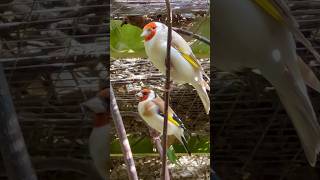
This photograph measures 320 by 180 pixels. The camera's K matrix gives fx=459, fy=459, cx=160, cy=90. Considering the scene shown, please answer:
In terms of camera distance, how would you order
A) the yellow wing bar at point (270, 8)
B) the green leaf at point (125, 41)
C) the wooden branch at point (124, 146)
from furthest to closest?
the green leaf at point (125, 41), the wooden branch at point (124, 146), the yellow wing bar at point (270, 8)

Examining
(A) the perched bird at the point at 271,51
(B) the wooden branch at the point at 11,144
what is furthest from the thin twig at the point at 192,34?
(B) the wooden branch at the point at 11,144

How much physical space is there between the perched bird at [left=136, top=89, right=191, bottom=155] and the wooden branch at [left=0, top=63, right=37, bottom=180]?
323 mm

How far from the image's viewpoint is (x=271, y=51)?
3.32ft

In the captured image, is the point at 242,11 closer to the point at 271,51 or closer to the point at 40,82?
the point at 271,51

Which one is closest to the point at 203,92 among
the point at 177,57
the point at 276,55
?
the point at 177,57

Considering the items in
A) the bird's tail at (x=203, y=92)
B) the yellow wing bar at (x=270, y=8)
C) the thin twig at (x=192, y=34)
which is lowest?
the bird's tail at (x=203, y=92)

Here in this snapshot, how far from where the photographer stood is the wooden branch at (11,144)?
3.32 ft

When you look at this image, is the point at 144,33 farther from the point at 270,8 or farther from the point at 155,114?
the point at 270,8

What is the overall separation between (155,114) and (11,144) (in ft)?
1.17

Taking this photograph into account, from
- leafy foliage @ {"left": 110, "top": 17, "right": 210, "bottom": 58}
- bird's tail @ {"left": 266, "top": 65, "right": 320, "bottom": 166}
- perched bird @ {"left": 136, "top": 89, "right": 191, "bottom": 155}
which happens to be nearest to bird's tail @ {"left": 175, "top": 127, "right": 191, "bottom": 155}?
perched bird @ {"left": 136, "top": 89, "right": 191, "bottom": 155}

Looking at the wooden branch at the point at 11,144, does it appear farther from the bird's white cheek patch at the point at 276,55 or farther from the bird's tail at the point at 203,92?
the bird's white cheek patch at the point at 276,55

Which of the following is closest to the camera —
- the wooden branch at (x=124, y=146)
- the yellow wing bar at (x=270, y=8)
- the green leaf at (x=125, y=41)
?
the yellow wing bar at (x=270, y=8)

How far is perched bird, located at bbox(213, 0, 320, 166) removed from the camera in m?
0.99

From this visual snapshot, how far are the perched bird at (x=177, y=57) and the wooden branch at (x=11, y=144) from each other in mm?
351
